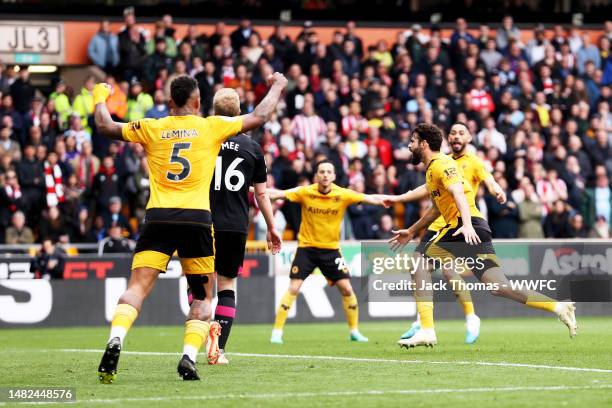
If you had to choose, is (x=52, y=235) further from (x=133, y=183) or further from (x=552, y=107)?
(x=552, y=107)

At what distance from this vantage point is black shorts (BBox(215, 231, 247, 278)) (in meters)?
12.3

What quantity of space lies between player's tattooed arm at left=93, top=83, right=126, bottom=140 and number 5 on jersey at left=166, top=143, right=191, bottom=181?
432mm

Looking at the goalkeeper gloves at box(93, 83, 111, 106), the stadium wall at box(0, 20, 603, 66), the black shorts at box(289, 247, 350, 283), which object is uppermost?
the stadium wall at box(0, 20, 603, 66)

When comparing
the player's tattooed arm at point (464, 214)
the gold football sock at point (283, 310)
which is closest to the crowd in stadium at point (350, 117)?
the gold football sock at point (283, 310)

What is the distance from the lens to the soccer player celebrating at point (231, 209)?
1227 centimetres

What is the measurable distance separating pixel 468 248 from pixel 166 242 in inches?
186

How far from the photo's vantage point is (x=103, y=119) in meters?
9.98

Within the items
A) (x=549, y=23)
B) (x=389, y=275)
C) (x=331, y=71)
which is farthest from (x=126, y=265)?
(x=549, y=23)

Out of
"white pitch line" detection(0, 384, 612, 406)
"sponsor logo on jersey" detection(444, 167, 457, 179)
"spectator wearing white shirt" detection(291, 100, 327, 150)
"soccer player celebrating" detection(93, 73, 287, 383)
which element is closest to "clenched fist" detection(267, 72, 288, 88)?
"soccer player celebrating" detection(93, 73, 287, 383)

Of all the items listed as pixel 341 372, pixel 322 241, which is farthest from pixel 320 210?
pixel 341 372

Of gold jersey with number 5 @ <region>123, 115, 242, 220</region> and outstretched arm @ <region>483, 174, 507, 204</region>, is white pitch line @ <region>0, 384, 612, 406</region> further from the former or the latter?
outstretched arm @ <region>483, 174, 507, 204</region>

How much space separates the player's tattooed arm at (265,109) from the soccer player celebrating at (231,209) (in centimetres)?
225

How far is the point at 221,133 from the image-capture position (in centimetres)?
1015

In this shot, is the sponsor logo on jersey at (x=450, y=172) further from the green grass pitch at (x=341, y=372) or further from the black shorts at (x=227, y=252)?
the black shorts at (x=227, y=252)
